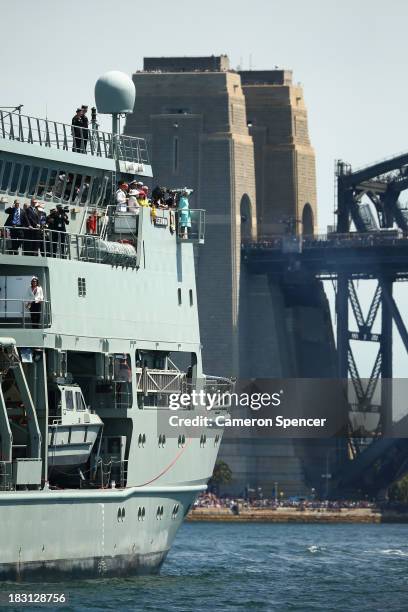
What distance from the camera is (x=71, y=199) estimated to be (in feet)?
186

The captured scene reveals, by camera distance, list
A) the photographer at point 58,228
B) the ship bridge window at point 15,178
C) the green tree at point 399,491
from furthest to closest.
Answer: the green tree at point 399,491 → the ship bridge window at point 15,178 → the photographer at point 58,228

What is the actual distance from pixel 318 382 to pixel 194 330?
72.7m

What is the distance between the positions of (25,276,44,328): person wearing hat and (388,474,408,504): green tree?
87.3 meters

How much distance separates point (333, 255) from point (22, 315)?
86361mm

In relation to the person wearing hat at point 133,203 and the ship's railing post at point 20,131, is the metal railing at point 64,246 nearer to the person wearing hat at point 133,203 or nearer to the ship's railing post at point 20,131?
the person wearing hat at point 133,203

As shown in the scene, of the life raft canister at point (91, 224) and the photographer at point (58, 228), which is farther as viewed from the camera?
the life raft canister at point (91, 224)

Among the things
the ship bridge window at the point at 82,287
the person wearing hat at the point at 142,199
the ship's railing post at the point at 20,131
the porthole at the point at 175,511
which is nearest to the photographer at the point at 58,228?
the ship bridge window at the point at 82,287

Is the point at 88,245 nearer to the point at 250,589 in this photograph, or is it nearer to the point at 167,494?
the point at 167,494

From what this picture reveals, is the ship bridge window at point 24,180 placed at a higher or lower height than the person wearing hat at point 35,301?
higher

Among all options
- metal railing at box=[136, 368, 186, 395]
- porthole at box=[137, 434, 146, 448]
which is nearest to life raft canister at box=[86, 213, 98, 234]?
metal railing at box=[136, 368, 186, 395]

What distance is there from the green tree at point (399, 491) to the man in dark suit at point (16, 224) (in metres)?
86.6

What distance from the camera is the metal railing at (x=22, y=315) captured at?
167 ft

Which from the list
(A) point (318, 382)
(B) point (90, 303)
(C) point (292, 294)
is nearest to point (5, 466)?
(B) point (90, 303)

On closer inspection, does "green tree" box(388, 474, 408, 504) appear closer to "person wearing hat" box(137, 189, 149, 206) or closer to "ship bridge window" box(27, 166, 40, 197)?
"person wearing hat" box(137, 189, 149, 206)
